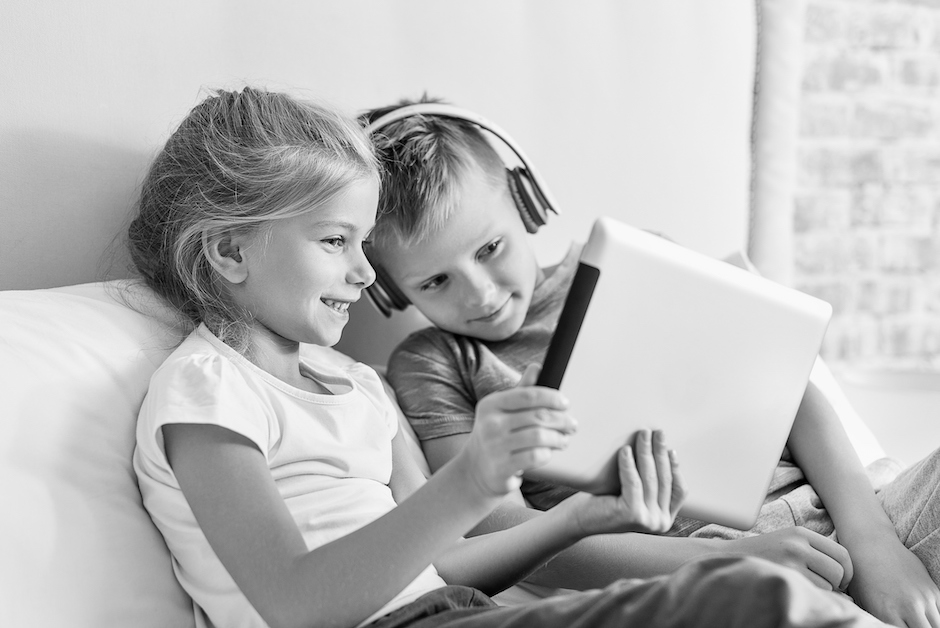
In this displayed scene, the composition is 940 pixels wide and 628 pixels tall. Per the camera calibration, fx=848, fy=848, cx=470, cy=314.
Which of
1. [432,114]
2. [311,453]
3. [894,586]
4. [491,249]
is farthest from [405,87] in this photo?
[894,586]

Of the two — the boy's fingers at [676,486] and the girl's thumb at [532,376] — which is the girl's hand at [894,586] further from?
the girl's thumb at [532,376]

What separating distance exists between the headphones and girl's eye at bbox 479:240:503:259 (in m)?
0.09

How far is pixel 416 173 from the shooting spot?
3.34 feet

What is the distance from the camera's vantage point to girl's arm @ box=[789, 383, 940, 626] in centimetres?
78

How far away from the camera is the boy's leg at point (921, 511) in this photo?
80 cm

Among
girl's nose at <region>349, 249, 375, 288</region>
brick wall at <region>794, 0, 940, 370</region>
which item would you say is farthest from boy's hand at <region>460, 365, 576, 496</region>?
brick wall at <region>794, 0, 940, 370</region>

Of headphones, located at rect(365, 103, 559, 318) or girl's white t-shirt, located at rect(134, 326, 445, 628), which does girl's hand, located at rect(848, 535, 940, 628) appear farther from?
headphones, located at rect(365, 103, 559, 318)

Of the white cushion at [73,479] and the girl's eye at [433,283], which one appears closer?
the white cushion at [73,479]

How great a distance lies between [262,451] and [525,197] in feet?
1.81

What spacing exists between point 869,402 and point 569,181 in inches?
25.2

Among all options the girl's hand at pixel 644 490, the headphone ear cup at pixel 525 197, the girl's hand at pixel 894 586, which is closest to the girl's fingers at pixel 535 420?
the girl's hand at pixel 644 490

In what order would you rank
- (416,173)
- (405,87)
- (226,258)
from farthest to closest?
(405,87), (416,173), (226,258)

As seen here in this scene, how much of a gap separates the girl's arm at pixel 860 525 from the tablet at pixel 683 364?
17cm

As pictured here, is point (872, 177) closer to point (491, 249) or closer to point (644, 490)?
point (491, 249)
